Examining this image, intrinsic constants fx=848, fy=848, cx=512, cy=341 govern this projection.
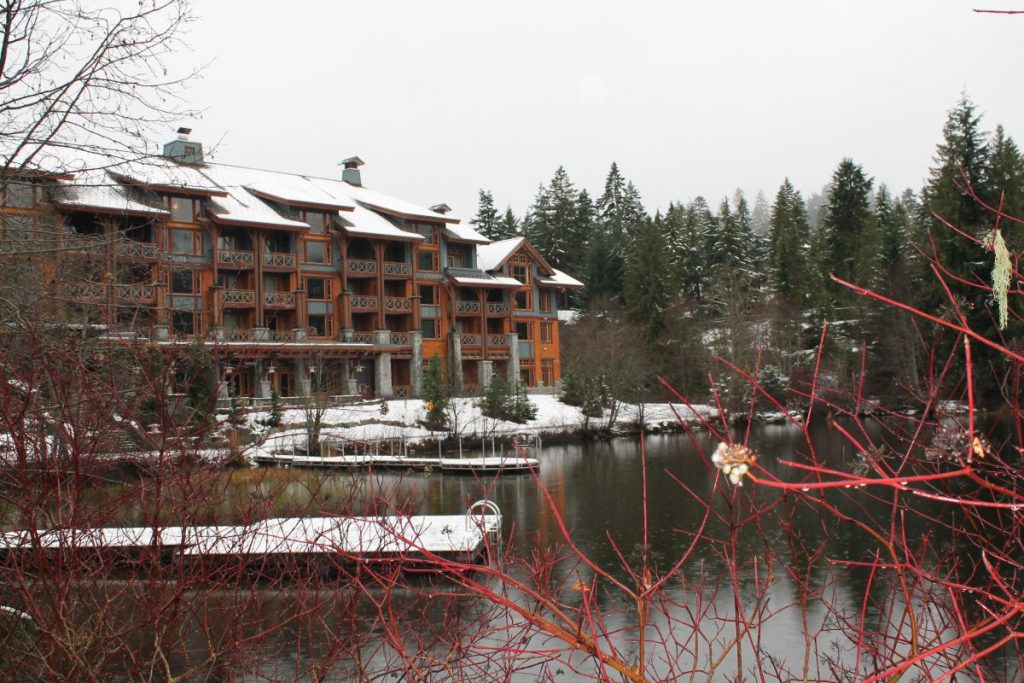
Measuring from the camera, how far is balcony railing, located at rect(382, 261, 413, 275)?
3942 centimetres

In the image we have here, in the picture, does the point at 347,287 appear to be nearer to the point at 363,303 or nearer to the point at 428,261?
the point at 363,303

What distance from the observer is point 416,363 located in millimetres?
39469

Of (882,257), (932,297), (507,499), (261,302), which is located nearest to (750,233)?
(882,257)

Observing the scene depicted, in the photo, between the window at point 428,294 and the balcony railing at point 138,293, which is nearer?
the balcony railing at point 138,293

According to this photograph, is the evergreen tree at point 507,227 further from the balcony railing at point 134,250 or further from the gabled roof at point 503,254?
the balcony railing at point 134,250

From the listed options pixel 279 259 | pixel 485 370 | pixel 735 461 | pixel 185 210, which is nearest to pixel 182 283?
pixel 185 210

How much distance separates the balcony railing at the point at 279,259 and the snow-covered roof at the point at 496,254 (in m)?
11.1

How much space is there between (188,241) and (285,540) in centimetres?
3216

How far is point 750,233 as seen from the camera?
67.5 metres

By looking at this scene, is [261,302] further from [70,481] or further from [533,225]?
[533,225]

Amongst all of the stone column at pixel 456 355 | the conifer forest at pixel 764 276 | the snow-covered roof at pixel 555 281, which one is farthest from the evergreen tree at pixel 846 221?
the stone column at pixel 456 355

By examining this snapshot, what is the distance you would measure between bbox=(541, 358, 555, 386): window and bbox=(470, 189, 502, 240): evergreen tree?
22913mm

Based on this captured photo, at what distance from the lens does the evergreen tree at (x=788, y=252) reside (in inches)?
2167

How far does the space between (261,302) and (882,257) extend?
36415 mm
